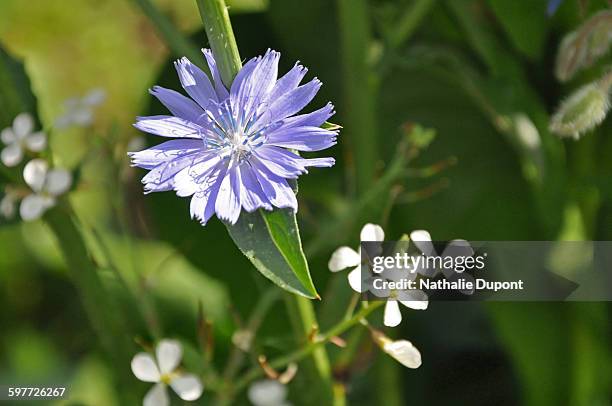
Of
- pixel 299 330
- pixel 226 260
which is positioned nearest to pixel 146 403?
pixel 299 330

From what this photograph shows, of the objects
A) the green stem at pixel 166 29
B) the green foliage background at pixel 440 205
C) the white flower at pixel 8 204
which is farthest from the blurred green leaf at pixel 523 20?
the white flower at pixel 8 204

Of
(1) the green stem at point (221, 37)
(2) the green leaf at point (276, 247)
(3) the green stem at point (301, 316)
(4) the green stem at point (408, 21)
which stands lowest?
(3) the green stem at point (301, 316)

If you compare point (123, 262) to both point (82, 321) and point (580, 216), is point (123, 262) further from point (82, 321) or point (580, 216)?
point (580, 216)

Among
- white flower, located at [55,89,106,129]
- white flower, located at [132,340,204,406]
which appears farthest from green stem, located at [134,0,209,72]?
white flower, located at [132,340,204,406]

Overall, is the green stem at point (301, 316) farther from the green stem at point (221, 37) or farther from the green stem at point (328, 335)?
the green stem at point (221, 37)

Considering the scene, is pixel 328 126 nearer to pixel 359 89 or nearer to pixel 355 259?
pixel 355 259

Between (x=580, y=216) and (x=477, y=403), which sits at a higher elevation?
(x=580, y=216)

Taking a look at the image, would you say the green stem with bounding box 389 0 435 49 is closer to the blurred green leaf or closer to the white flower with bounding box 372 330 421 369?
the blurred green leaf
